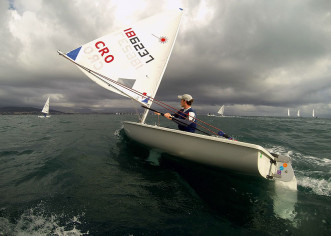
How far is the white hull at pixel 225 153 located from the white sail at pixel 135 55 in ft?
Answer: 7.09

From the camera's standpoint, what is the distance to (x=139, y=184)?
3512 millimetres

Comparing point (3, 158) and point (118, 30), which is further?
point (118, 30)

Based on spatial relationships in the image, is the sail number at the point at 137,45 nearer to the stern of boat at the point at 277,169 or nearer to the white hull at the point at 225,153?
the white hull at the point at 225,153

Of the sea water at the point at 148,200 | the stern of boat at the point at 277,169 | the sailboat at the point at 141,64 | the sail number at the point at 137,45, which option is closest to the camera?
the sea water at the point at 148,200

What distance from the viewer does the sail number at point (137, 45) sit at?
5.71 meters

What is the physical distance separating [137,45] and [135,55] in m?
0.36

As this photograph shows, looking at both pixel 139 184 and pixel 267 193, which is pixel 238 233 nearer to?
pixel 267 193

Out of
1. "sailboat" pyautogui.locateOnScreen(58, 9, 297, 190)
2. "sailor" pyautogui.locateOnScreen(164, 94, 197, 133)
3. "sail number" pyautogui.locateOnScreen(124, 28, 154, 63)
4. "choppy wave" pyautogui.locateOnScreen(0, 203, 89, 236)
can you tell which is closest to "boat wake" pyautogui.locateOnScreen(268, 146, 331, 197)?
"sailboat" pyautogui.locateOnScreen(58, 9, 297, 190)

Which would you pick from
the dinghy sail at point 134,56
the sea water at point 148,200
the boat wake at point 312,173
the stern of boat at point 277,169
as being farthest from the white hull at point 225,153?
the dinghy sail at point 134,56

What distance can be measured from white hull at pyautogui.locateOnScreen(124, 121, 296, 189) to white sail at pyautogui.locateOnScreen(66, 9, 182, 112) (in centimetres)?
216

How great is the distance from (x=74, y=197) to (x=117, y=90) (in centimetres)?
341

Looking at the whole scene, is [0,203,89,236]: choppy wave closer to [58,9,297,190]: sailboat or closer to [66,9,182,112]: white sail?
A: [58,9,297,190]: sailboat

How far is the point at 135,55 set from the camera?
5.73m

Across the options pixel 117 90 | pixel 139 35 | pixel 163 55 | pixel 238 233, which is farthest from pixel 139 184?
pixel 139 35
